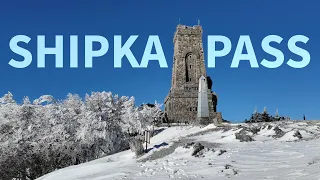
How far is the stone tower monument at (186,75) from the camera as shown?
71000mm

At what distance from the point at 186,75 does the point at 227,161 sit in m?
60.9

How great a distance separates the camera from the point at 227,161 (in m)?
15.5

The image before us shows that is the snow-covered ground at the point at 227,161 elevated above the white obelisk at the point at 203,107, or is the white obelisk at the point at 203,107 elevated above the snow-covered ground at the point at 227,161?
the white obelisk at the point at 203,107

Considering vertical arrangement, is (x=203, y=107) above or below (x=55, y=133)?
above

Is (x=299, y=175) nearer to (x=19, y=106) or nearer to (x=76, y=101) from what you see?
(x=19, y=106)

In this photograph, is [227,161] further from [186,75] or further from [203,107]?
[186,75]

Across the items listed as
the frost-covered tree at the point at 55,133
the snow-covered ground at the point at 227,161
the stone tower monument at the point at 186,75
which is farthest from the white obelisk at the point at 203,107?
the stone tower monument at the point at 186,75

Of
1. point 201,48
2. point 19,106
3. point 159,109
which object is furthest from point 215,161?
point 201,48

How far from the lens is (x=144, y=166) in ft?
54.5

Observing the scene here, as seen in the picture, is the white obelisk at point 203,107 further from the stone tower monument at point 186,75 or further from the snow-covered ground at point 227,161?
the stone tower monument at point 186,75

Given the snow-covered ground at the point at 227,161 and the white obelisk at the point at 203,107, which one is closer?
the snow-covered ground at the point at 227,161

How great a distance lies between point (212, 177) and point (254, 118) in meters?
47.1

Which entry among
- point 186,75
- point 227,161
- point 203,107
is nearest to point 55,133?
point 203,107

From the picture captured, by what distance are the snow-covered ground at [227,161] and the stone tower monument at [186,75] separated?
49.1 meters
